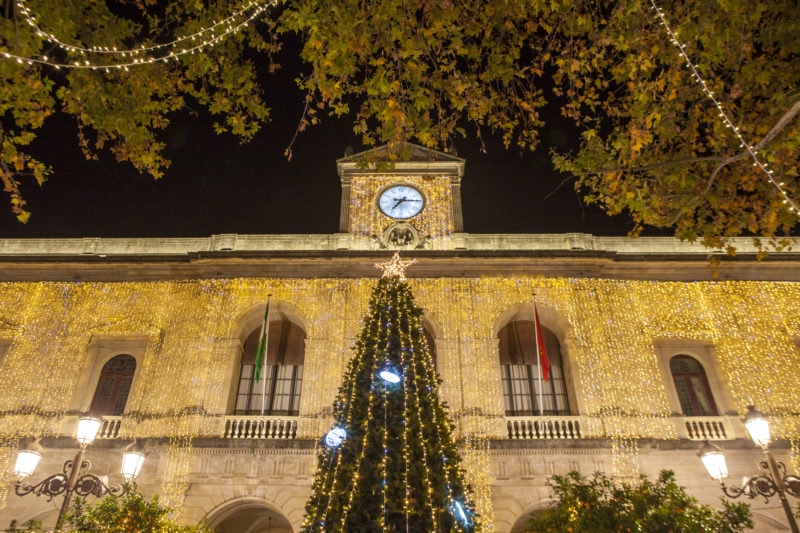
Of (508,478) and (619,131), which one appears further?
(508,478)

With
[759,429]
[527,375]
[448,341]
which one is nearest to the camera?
[759,429]

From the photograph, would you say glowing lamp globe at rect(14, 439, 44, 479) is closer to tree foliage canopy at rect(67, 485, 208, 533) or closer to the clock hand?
tree foliage canopy at rect(67, 485, 208, 533)

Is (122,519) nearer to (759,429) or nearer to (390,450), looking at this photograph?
(390,450)

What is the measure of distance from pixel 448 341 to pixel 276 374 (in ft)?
16.4

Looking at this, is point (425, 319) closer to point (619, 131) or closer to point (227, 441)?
point (227, 441)

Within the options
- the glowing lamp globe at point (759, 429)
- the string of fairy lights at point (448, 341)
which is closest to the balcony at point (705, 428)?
the string of fairy lights at point (448, 341)

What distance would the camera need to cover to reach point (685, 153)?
8039mm

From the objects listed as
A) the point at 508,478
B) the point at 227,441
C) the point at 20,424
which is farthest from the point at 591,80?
the point at 20,424

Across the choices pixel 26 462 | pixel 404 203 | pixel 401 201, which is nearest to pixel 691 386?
pixel 404 203

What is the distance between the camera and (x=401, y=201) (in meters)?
16.2

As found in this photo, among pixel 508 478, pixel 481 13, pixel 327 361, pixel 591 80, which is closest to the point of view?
pixel 481 13

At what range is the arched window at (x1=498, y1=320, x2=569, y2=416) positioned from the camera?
14.2 m

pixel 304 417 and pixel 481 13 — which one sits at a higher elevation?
pixel 481 13

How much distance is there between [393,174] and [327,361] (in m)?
6.40
